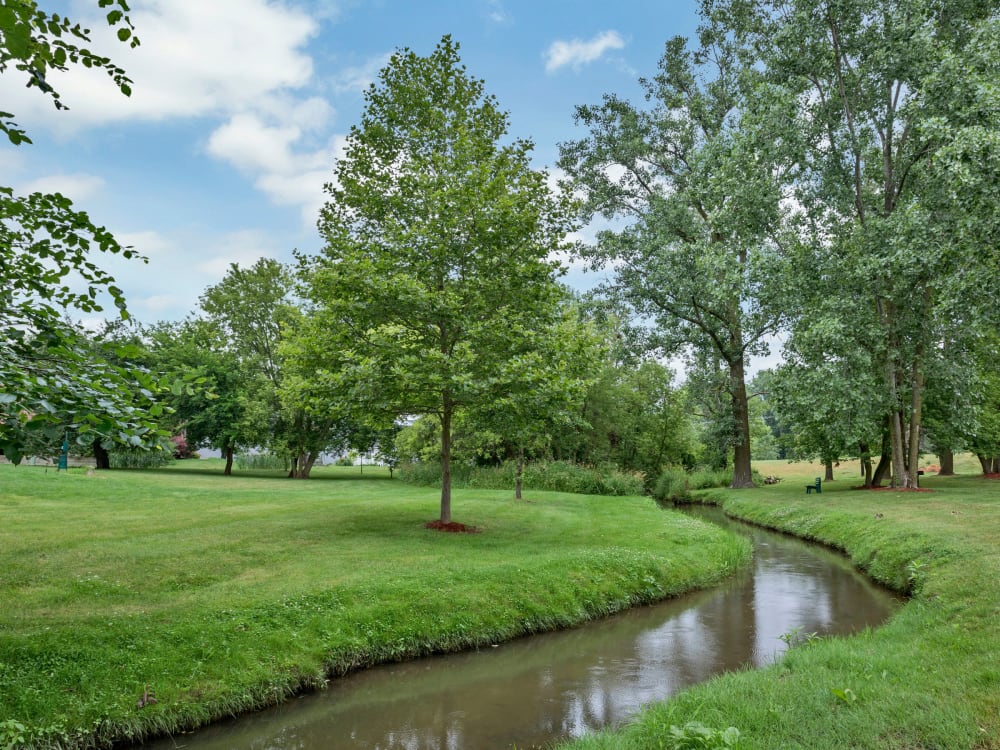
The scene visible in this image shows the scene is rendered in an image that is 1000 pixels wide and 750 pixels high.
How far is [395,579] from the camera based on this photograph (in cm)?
1124

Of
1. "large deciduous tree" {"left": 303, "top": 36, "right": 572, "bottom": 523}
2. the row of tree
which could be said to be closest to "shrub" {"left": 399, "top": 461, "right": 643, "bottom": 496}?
the row of tree

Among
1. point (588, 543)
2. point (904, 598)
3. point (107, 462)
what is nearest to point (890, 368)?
point (904, 598)

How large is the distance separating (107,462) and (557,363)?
40.0 metres

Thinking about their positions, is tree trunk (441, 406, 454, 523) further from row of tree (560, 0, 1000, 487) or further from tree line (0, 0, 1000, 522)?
row of tree (560, 0, 1000, 487)

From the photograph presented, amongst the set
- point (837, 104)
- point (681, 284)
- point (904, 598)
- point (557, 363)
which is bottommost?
point (904, 598)

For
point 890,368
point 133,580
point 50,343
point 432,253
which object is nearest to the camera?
point 50,343

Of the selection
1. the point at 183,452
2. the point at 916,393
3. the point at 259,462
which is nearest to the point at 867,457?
the point at 916,393

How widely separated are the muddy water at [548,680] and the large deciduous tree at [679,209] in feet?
57.6

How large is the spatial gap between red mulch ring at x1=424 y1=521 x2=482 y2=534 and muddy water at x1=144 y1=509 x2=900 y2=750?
5364 mm

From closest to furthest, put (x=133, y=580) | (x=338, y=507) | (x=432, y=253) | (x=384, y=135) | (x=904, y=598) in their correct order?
(x=133, y=580), (x=904, y=598), (x=432, y=253), (x=384, y=135), (x=338, y=507)

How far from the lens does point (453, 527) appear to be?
55.4ft

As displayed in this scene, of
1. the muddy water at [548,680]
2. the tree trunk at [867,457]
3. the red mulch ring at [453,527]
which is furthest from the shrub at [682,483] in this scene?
the muddy water at [548,680]

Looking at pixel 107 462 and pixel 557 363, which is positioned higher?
pixel 557 363

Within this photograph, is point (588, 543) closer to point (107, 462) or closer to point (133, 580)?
point (133, 580)
